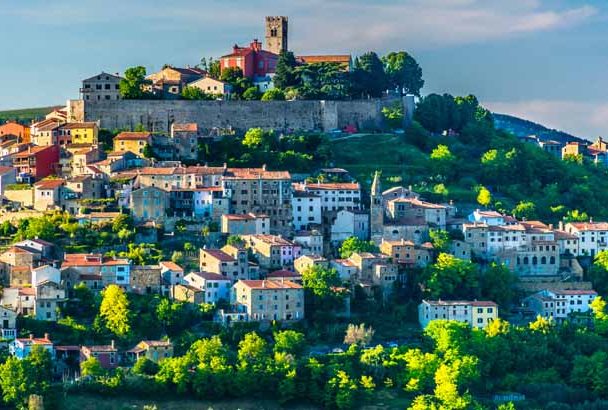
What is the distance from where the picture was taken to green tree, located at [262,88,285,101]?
77688 mm

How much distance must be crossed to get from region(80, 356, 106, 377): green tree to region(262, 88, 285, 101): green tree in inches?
926

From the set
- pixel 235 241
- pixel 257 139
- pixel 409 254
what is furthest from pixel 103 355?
pixel 257 139

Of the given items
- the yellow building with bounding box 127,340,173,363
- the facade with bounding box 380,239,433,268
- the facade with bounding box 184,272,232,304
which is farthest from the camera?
the facade with bounding box 380,239,433,268

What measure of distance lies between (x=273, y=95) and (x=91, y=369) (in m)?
24.3

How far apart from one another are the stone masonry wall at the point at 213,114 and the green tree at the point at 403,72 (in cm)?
730

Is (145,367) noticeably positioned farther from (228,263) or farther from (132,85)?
(132,85)

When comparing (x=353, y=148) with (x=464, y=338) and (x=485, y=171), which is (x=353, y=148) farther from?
(x=464, y=338)

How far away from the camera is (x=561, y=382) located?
60156 millimetres

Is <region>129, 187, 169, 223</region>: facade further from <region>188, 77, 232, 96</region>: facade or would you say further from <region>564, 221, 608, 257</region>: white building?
<region>564, 221, 608, 257</region>: white building

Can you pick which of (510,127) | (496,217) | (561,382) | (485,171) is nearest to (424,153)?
(485,171)

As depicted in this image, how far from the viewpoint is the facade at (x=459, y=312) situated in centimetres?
6209

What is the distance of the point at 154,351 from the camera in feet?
189

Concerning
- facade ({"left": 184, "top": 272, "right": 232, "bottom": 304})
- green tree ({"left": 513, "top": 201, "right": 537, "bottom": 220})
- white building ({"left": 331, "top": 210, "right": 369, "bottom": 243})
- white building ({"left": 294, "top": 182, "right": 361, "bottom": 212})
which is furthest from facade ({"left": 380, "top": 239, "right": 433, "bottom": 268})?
green tree ({"left": 513, "top": 201, "right": 537, "bottom": 220})

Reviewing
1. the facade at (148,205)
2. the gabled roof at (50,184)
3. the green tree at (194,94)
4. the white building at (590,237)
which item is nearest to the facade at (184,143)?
the green tree at (194,94)
